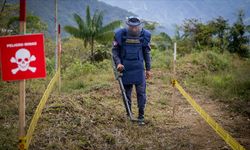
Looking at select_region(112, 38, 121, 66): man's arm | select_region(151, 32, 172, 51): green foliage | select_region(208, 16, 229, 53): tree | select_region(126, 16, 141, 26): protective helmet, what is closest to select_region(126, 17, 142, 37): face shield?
select_region(126, 16, 141, 26): protective helmet

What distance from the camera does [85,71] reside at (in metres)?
14.3

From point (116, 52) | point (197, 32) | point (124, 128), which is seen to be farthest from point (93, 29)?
point (124, 128)

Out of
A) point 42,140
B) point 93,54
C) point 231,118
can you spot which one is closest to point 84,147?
point 42,140

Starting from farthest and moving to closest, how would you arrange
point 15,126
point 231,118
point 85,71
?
point 85,71 → point 231,118 → point 15,126

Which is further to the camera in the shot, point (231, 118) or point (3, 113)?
point (231, 118)

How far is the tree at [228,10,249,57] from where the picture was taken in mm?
22125

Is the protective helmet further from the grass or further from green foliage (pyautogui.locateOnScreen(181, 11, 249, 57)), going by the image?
green foliage (pyautogui.locateOnScreen(181, 11, 249, 57))

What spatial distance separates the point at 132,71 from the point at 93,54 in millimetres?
12243

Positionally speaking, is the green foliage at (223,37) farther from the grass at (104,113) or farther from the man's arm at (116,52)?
the man's arm at (116,52)

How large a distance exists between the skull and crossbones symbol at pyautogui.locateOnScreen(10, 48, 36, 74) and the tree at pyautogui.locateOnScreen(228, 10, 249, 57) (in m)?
19.7

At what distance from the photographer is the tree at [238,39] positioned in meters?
22.1

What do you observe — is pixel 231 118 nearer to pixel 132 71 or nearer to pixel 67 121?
pixel 132 71

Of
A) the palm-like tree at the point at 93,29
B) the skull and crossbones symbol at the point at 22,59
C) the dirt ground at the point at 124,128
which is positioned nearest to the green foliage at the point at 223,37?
the palm-like tree at the point at 93,29

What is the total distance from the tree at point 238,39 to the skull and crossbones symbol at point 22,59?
19.7 metres
